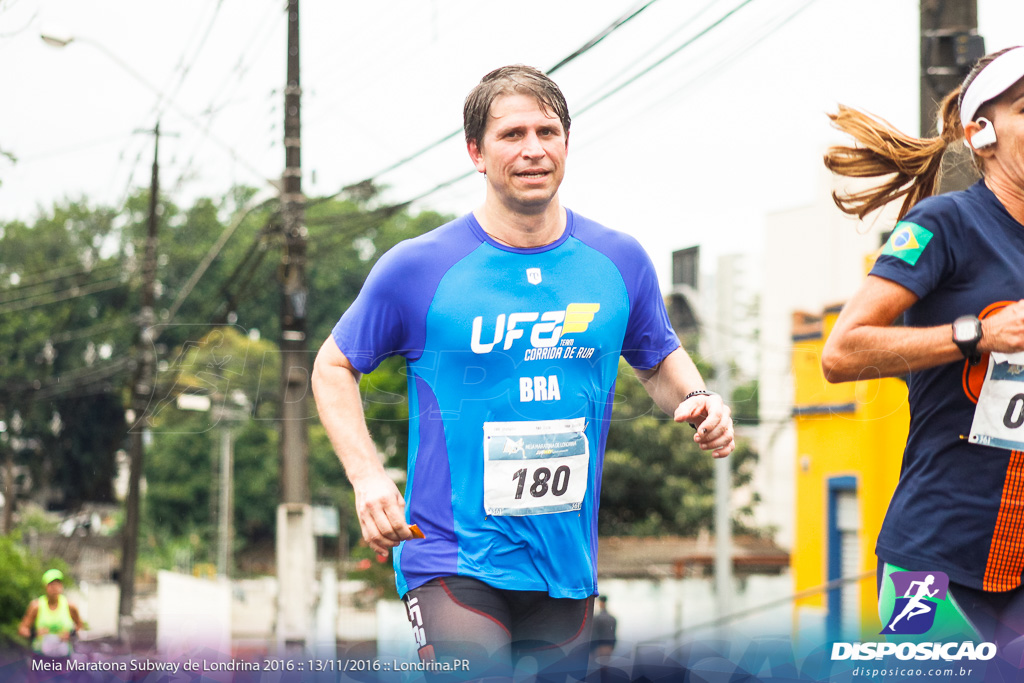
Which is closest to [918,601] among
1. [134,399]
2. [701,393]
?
[701,393]

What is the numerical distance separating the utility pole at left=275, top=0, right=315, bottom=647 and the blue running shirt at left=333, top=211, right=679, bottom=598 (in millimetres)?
9529

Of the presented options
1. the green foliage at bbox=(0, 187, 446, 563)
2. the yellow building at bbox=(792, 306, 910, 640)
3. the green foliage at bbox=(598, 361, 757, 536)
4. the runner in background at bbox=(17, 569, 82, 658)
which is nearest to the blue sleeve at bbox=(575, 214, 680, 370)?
the runner in background at bbox=(17, 569, 82, 658)

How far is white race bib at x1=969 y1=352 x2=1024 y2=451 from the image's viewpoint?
99.5 inches

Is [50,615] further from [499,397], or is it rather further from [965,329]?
[965,329]

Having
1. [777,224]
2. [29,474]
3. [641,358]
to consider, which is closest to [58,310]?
[29,474]

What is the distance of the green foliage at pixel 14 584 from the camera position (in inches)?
435

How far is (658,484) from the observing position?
2781cm

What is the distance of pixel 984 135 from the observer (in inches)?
107

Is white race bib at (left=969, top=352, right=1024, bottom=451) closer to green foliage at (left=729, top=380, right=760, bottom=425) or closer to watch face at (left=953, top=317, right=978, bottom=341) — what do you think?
watch face at (left=953, top=317, right=978, bottom=341)

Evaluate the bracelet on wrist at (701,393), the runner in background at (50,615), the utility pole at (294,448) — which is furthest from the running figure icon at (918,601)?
the utility pole at (294,448)

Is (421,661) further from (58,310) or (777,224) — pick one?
(58,310)

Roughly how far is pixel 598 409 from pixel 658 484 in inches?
1001

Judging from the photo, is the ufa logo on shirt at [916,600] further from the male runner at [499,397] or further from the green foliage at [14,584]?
the green foliage at [14,584]

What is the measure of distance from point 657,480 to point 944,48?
906 inches
